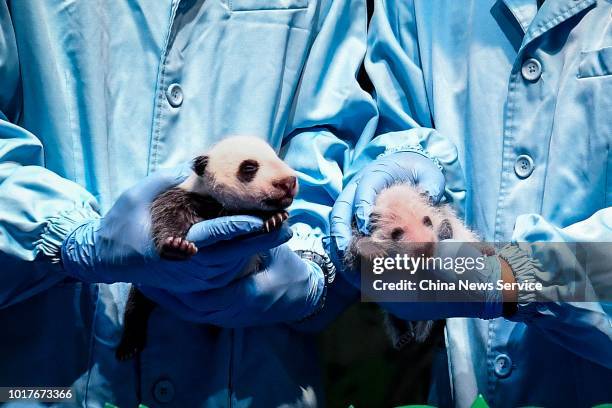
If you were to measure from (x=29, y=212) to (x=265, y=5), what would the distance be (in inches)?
23.7

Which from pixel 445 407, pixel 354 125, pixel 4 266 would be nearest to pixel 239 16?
pixel 354 125

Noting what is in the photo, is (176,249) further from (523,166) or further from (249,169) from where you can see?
(523,166)

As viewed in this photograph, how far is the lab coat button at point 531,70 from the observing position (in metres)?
1.77

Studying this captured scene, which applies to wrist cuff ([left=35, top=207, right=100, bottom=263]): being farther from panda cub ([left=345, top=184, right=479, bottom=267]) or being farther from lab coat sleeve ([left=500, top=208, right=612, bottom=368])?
lab coat sleeve ([left=500, top=208, right=612, bottom=368])

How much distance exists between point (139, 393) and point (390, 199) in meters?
0.58

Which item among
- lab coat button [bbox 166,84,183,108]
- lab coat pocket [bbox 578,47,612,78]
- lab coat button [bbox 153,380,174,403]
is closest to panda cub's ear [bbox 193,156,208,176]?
lab coat button [bbox 166,84,183,108]

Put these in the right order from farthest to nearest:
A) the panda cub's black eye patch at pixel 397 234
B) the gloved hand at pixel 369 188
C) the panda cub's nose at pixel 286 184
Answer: the gloved hand at pixel 369 188 → the panda cub's black eye patch at pixel 397 234 → the panda cub's nose at pixel 286 184

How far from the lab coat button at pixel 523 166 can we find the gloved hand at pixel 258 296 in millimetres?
434

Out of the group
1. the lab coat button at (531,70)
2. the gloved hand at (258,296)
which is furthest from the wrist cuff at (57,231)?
the lab coat button at (531,70)

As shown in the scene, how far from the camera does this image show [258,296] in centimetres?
161

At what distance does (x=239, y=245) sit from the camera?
1.43 m

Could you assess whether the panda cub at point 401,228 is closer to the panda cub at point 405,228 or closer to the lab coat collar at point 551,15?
the panda cub at point 405,228

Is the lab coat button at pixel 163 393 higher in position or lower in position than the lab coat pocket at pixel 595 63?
lower

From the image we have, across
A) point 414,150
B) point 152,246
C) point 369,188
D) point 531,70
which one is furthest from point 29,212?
point 531,70
